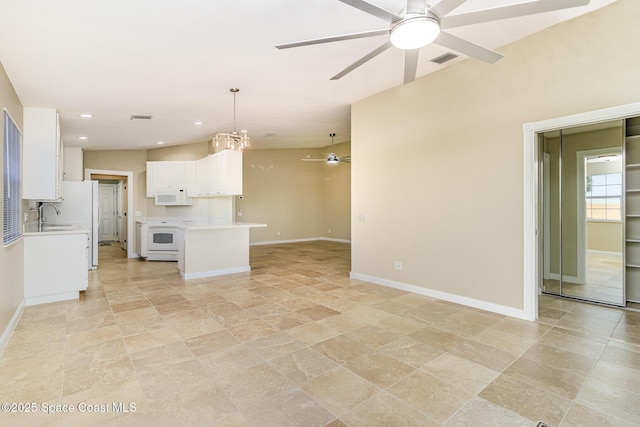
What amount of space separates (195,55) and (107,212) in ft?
33.2

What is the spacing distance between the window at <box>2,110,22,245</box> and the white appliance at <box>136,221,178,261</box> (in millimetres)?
3041

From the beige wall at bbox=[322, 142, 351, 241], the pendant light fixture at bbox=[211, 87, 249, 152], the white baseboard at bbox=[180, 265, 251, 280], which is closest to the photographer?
the pendant light fixture at bbox=[211, 87, 249, 152]

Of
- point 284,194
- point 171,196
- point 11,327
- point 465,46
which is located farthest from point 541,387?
point 284,194

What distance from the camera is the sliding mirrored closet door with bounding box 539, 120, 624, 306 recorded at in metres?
4.07

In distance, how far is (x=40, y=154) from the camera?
14.5ft

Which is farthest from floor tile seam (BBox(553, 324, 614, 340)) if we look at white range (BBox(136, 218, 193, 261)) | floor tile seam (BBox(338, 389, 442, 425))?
white range (BBox(136, 218, 193, 261))

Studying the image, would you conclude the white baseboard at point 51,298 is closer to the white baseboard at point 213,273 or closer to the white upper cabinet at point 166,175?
the white baseboard at point 213,273

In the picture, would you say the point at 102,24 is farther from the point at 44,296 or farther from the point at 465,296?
the point at 465,296

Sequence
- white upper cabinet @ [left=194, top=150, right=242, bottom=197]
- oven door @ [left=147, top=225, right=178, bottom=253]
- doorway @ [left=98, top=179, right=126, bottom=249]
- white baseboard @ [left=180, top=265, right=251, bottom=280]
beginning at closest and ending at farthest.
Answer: white baseboard @ [left=180, top=265, right=251, bottom=280] → white upper cabinet @ [left=194, top=150, right=242, bottom=197] → oven door @ [left=147, top=225, right=178, bottom=253] → doorway @ [left=98, top=179, right=126, bottom=249]

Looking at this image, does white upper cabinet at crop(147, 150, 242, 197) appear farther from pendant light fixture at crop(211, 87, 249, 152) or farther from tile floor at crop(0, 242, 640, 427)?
tile floor at crop(0, 242, 640, 427)

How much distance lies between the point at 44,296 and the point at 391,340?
173 inches

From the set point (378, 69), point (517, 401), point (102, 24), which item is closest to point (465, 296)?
point (517, 401)

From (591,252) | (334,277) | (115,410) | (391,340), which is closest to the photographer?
(115,410)

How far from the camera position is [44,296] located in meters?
4.14
